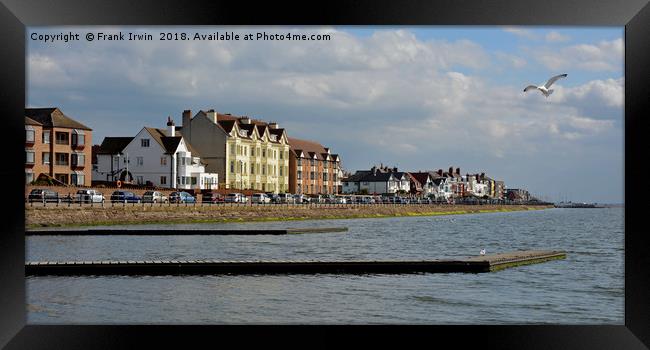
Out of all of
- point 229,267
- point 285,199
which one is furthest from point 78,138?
point 229,267

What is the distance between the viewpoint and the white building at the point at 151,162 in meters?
75.4

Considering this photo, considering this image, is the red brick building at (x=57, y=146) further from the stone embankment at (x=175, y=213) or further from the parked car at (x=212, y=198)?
the stone embankment at (x=175, y=213)

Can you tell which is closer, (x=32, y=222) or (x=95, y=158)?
(x=32, y=222)

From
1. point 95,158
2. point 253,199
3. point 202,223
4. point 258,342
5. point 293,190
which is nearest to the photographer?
point 258,342

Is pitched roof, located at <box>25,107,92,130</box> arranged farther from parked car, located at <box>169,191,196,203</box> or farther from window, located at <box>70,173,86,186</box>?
parked car, located at <box>169,191,196,203</box>

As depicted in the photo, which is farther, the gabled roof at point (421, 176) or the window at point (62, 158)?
the gabled roof at point (421, 176)

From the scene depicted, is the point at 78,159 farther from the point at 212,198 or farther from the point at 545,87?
Answer: the point at 545,87

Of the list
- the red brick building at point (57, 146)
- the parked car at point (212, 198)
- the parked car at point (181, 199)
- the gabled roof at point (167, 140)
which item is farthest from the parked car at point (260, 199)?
the red brick building at point (57, 146)

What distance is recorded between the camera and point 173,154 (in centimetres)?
7500

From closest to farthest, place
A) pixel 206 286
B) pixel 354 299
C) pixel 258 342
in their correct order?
pixel 258 342
pixel 354 299
pixel 206 286

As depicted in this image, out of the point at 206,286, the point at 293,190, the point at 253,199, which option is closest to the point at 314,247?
the point at 206,286

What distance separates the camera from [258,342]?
11820 mm
